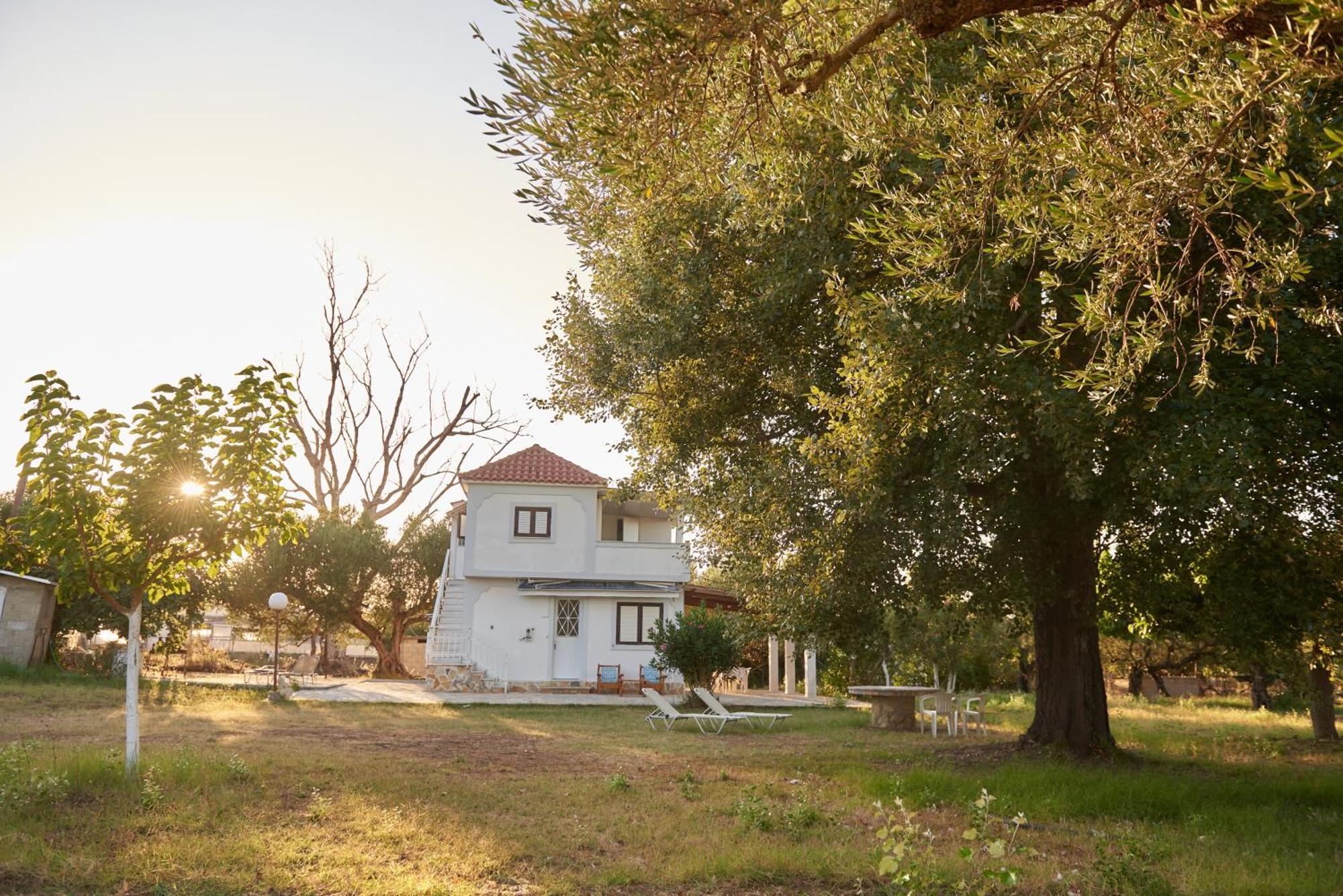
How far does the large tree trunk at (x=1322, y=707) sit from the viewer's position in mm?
16156

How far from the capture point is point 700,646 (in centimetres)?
2172

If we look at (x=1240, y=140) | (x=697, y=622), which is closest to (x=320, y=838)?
(x=1240, y=140)

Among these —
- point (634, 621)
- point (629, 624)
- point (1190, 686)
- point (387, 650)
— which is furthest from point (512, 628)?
point (1190, 686)

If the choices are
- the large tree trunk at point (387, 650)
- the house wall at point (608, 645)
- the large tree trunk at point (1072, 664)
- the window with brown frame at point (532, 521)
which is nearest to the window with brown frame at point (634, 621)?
the house wall at point (608, 645)

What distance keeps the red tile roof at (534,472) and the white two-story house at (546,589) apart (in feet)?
0.16

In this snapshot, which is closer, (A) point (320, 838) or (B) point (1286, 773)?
(A) point (320, 838)

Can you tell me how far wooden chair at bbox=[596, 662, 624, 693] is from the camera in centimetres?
2681

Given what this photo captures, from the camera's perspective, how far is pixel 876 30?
389cm

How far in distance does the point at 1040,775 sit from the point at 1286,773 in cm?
415

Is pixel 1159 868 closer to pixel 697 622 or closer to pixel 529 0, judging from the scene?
pixel 529 0

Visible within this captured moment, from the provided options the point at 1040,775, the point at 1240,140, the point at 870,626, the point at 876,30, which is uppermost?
the point at 876,30

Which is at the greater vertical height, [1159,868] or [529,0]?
[529,0]

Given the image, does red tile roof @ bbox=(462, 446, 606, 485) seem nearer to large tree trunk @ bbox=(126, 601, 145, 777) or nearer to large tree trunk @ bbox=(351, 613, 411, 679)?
large tree trunk @ bbox=(351, 613, 411, 679)

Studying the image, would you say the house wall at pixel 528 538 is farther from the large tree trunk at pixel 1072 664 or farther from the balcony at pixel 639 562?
the large tree trunk at pixel 1072 664
